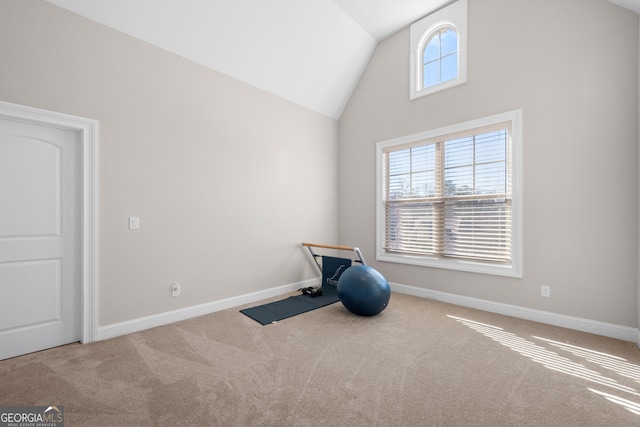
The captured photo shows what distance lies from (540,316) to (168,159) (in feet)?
14.9

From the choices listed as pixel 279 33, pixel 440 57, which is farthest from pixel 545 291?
pixel 279 33

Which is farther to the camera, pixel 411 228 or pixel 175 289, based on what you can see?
pixel 411 228

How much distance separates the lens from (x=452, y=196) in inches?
157

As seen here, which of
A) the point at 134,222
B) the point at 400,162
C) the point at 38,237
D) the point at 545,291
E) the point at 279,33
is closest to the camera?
the point at 38,237

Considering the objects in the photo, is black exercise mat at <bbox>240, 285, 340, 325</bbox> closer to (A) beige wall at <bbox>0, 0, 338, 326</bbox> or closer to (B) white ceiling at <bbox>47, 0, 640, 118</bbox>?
(A) beige wall at <bbox>0, 0, 338, 326</bbox>

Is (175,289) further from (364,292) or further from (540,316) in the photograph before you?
(540,316)

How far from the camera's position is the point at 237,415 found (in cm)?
178

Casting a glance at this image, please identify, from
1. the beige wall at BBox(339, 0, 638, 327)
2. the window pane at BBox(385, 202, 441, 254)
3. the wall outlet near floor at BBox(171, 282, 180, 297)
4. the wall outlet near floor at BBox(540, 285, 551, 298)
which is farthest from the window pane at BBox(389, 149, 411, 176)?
the wall outlet near floor at BBox(171, 282, 180, 297)

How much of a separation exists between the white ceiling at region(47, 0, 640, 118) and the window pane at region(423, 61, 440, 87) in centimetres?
72

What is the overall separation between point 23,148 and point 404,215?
4435 mm

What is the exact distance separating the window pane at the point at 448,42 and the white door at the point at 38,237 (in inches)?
179

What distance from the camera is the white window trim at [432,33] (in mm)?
3832

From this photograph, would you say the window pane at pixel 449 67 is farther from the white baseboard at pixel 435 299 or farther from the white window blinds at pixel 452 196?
the white baseboard at pixel 435 299

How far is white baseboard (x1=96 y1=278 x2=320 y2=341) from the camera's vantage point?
291cm
